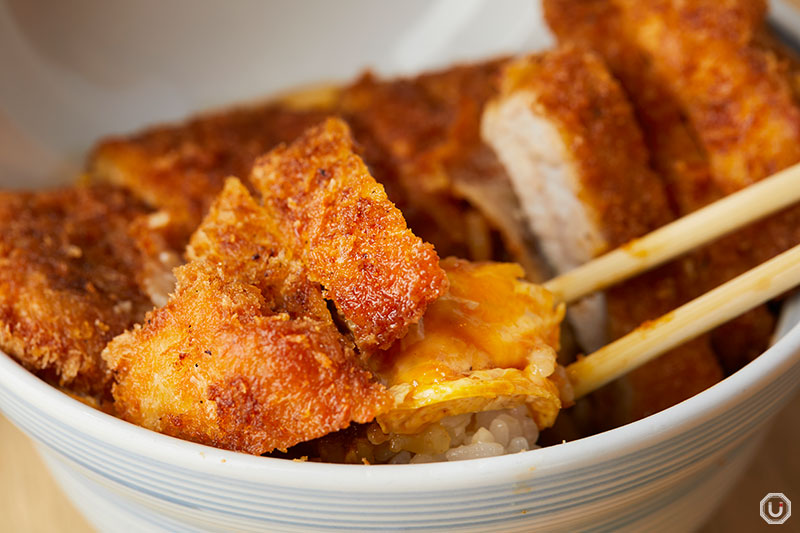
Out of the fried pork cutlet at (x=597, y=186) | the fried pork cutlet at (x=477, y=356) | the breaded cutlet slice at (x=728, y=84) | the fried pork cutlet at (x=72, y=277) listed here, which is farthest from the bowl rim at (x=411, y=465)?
the breaded cutlet slice at (x=728, y=84)

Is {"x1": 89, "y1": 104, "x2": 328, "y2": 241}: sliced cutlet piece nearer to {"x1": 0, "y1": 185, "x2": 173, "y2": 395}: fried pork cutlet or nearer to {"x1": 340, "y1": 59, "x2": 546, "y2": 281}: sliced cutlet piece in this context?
{"x1": 0, "y1": 185, "x2": 173, "y2": 395}: fried pork cutlet

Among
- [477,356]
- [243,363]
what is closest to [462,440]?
[477,356]

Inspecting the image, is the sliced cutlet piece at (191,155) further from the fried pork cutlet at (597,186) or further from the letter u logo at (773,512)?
the letter u logo at (773,512)

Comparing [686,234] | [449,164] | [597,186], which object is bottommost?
[686,234]

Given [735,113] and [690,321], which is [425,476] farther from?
[735,113]

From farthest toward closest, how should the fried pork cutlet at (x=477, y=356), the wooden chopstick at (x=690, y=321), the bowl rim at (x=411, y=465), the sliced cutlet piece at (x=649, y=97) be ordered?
1. the sliced cutlet piece at (x=649, y=97)
2. the wooden chopstick at (x=690, y=321)
3. the fried pork cutlet at (x=477, y=356)
4. the bowl rim at (x=411, y=465)

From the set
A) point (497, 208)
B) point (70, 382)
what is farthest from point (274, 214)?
point (497, 208)

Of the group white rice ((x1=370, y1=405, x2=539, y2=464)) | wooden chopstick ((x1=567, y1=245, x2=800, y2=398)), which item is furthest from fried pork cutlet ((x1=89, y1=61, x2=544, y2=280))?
white rice ((x1=370, y1=405, x2=539, y2=464))
